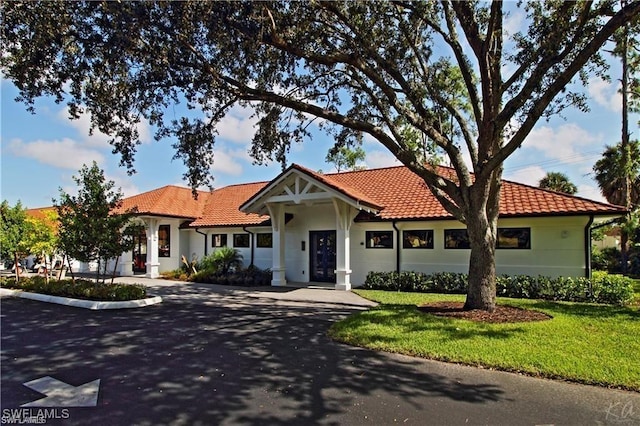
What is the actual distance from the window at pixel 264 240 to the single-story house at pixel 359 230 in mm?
53

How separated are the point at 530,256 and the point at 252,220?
515 inches

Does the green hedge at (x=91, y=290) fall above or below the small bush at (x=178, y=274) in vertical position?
above

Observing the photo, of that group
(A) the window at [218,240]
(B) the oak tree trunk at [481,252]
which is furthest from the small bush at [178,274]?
(B) the oak tree trunk at [481,252]

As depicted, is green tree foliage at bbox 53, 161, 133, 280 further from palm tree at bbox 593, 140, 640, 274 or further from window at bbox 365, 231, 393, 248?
palm tree at bbox 593, 140, 640, 274

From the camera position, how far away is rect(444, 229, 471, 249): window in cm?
1478

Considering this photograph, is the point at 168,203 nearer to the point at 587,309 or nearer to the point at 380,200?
the point at 380,200

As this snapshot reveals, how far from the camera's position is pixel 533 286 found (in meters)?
Answer: 12.8

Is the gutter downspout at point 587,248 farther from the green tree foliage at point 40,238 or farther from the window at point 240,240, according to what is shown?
the green tree foliage at point 40,238

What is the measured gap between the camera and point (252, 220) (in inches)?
789

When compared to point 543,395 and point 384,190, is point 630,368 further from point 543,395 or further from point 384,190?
point 384,190

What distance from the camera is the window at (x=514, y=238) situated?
13.9m

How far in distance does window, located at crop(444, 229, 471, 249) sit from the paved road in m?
8.46

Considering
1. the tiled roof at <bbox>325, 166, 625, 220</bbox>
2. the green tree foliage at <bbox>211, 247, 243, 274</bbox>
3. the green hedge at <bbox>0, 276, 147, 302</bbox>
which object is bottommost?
the green hedge at <bbox>0, 276, 147, 302</bbox>

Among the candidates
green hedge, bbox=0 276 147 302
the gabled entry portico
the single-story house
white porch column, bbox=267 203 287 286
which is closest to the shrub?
the single-story house
